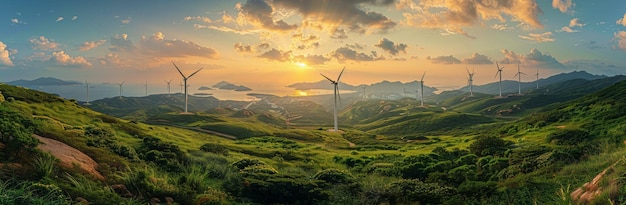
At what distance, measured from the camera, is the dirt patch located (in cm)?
2203

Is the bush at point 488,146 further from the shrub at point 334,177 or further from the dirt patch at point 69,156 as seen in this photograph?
the dirt patch at point 69,156

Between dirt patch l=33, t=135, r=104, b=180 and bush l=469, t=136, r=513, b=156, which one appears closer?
dirt patch l=33, t=135, r=104, b=180

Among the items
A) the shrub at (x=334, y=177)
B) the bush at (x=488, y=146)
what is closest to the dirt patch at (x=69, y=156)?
the shrub at (x=334, y=177)

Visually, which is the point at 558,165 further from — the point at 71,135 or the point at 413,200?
the point at 71,135

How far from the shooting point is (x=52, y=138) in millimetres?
26766

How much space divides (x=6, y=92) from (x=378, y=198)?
48.0 metres

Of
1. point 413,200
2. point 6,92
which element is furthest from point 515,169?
point 6,92

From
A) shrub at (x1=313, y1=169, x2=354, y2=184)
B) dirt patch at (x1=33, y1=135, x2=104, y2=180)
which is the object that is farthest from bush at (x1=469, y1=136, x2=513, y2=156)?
dirt patch at (x1=33, y1=135, x2=104, y2=180)

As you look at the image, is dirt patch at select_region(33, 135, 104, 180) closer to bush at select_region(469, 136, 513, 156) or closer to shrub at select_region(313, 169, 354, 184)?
shrub at select_region(313, 169, 354, 184)

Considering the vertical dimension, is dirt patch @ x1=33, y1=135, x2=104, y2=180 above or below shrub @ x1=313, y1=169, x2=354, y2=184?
above

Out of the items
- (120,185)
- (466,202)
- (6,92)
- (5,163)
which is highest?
(6,92)

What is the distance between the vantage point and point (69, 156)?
23438 millimetres

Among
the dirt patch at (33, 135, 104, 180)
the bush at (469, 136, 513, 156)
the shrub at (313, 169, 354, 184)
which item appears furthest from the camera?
the bush at (469, 136, 513, 156)

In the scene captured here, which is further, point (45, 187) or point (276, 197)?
point (276, 197)
